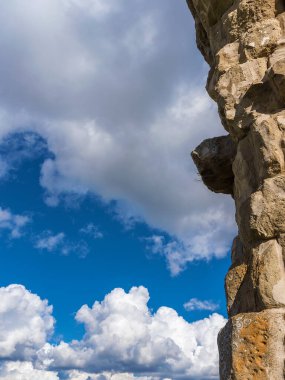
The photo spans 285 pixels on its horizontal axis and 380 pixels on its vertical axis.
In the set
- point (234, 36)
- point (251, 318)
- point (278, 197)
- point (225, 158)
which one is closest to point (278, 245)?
point (278, 197)

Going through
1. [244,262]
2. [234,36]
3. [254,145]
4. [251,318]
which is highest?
[234,36]

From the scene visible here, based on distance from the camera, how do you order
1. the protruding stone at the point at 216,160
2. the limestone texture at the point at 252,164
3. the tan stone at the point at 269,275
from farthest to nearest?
the protruding stone at the point at 216,160 < the tan stone at the point at 269,275 < the limestone texture at the point at 252,164

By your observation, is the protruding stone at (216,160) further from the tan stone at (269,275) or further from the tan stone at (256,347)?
Result: the tan stone at (256,347)

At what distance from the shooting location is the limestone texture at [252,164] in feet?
13.1

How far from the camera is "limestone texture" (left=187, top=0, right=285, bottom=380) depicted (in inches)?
157

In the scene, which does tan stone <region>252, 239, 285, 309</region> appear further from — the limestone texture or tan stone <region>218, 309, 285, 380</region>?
tan stone <region>218, 309, 285, 380</region>

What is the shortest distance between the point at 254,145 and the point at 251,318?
1824 millimetres

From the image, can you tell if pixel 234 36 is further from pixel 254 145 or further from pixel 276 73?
pixel 254 145

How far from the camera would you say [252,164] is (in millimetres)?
5074

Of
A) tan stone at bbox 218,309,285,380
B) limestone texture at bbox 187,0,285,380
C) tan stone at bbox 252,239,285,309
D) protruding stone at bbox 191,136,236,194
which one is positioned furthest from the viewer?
protruding stone at bbox 191,136,236,194

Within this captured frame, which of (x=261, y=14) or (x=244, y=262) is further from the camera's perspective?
(x=261, y=14)

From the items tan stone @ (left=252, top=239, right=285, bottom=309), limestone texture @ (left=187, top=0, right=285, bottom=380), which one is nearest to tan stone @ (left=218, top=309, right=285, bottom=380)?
limestone texture @ (left=187, top=0, right=285, bottom=380)

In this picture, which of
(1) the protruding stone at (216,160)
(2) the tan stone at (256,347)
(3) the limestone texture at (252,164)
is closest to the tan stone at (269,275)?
(3) the limestone texture at (252,164)

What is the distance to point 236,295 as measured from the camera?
505 cm
